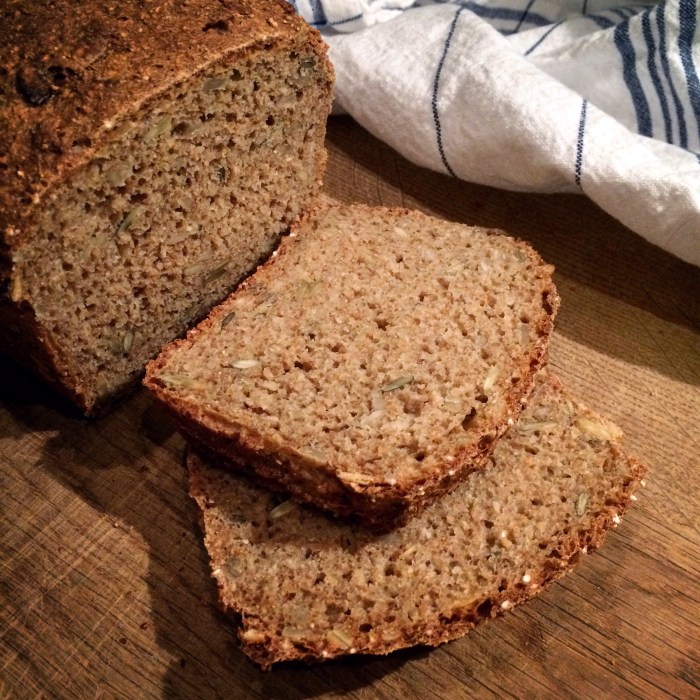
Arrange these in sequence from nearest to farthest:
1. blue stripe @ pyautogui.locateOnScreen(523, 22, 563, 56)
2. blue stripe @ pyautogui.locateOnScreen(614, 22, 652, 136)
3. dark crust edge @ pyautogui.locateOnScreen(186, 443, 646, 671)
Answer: dark crust edge @ pyautogui.locateOnScreen(186, 443, 646, 671) → blue stripe @ pyautogui.locateOnScreen(614, 22, 652, 136) → blue stripe @ pyautogui.locateOnScreen(523, 22, 563, 56)

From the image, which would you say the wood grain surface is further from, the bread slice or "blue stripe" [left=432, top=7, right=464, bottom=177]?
"blue stripe" [left=432, top=7, right=464, bottom=177]

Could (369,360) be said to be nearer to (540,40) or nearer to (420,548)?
(420,548)

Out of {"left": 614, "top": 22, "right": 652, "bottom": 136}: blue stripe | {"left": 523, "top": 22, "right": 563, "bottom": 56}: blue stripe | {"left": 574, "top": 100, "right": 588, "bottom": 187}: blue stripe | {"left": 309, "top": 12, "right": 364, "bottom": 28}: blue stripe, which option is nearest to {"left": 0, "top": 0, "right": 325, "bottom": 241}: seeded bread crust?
{"left": 309, "top": 12, "right": 364, "bottom": 28}: blue stripe

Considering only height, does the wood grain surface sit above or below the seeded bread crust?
below

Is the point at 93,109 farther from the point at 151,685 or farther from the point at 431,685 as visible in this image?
the point at 431,685

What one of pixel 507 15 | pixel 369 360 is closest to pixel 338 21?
pixel 507 15

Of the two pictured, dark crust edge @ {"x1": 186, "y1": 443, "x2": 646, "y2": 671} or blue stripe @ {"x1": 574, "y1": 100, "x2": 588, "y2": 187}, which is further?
blue stripe @ {"x1": 574, "y1": 100, "x2": 588, "y2": 187}

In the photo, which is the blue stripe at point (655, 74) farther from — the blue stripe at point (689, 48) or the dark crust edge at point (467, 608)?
the dark crust edge at point (467, 608)

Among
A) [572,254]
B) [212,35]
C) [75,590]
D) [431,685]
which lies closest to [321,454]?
[431,685]
